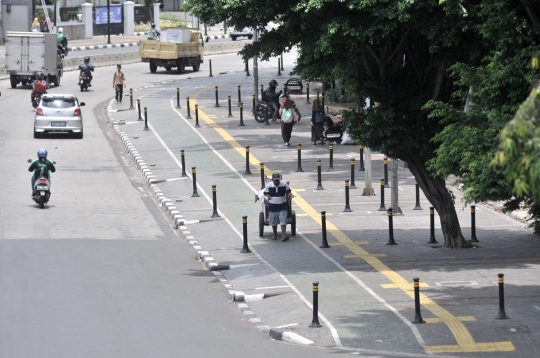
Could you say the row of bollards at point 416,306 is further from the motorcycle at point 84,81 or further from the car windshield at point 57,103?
the motorcycle at point 84,81

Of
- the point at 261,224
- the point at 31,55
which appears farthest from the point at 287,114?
the point at 31,55

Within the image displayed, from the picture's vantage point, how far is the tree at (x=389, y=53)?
1834cm

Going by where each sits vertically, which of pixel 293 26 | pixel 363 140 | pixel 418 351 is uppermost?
pixel 293 26

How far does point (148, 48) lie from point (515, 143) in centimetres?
4870

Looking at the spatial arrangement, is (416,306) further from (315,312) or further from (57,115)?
(57,115)

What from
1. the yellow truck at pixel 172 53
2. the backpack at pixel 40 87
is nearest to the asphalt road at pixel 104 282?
the backpack at pixel 40 87

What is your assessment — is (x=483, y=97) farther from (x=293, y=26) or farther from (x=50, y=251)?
(x=50, y=251)

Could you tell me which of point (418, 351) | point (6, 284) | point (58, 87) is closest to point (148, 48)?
point (58, 87)

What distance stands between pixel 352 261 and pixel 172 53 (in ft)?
126

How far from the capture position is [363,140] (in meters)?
19.9

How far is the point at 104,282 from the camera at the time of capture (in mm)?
17734

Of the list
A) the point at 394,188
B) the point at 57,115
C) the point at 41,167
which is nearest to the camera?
the point at 394,188

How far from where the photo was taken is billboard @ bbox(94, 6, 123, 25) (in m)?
77.2

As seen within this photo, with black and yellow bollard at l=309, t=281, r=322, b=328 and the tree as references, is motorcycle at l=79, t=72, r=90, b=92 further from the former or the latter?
black and yellow bollard at l=309, t=281, r=322, b=328
